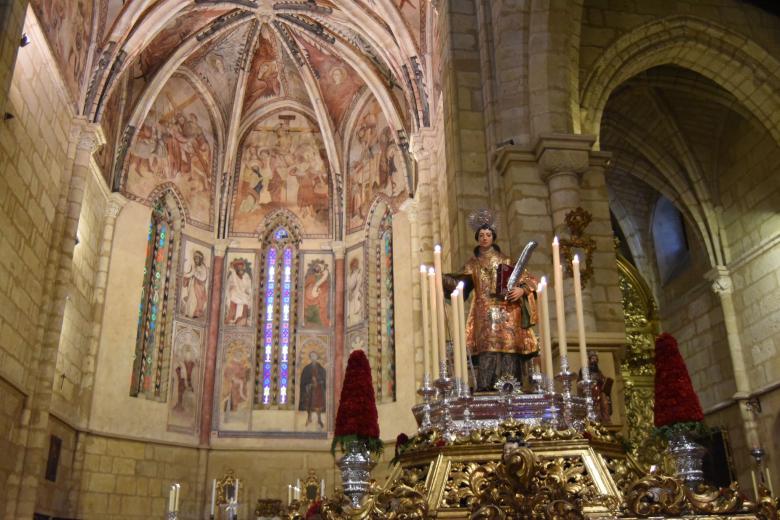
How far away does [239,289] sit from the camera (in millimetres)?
18453

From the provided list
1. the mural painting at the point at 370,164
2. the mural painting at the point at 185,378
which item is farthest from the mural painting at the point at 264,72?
the mural painting at the point at 185,378

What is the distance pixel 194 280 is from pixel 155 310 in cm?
130

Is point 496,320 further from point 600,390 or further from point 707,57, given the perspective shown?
point 707,57

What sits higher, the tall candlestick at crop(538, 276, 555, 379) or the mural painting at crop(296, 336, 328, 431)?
the mural painting at crop(296, 336, 328, 431)

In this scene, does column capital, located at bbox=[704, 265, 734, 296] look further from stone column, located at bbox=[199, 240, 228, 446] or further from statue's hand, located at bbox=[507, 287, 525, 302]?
stone column, located at bbox=[199, 240, 228, 446]

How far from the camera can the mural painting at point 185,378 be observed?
16.6 meters

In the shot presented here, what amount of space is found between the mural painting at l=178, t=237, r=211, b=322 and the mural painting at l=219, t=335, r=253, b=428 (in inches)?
37.3

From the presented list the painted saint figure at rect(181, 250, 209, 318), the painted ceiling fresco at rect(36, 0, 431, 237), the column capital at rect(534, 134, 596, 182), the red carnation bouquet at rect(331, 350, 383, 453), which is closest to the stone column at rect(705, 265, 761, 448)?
the painted ceiling fresco at rect(36, 0, 431, 237)

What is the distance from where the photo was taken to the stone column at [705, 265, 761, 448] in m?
11.9

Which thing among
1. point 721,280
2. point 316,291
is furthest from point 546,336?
point 316,291

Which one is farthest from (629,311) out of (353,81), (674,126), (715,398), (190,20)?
(190,20)

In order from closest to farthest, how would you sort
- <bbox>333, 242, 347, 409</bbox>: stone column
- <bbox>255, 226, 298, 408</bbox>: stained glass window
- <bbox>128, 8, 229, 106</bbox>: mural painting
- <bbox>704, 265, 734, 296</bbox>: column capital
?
<bbox>704, 265, 734, 296</bbox>: column capital < <bbox>128, 8, 229, 106</bbox>: mural painting < <bbox>255, 226, 298, 408</bbox>: stained glass window < <bbox>333, 242, 347, 409</bbox>: stone column

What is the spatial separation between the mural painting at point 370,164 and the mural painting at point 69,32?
6626 millimetres

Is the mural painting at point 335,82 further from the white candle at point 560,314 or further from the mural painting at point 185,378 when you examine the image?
the white candle at point 560,314
